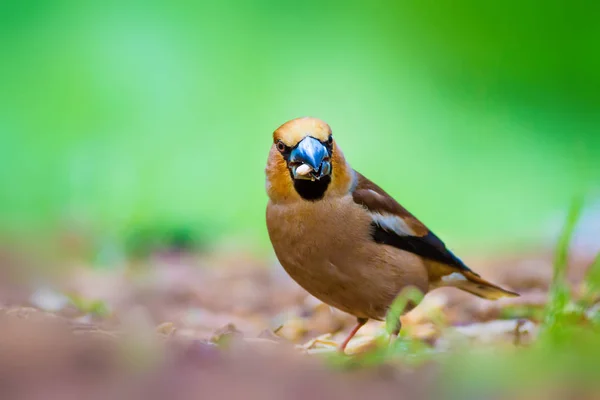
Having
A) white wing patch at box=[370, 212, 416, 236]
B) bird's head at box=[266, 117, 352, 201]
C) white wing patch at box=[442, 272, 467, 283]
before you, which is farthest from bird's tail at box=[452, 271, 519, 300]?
bird's head at box=[266, 117, 352, 201]

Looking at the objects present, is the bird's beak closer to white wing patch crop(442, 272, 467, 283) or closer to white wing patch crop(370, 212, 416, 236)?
white wing patch crop(370, 212, 416, 236)

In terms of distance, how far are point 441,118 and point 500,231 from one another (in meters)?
1.26

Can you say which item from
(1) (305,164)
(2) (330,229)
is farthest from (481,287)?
(1) (305,164)

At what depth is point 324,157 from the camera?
3137 mm

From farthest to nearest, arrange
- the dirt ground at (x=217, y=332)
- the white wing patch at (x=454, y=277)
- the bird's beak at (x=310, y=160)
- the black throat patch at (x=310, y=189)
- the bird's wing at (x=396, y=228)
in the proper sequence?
the white wing patch at (x=454, y=277)
the bird's wing at (x=396, y=228)
the black throat patch at (x=310, y=189)
the bird's beak at (x=310, y=160)
the dirt ground at (x=217, y=332)

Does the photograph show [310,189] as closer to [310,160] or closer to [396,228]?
[310,160]

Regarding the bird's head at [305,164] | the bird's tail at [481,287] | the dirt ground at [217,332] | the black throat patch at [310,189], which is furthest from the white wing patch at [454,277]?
the black throat patch at [310,189]

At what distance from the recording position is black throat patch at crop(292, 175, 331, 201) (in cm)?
320

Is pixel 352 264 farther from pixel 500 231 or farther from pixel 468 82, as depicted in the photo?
pixel 468 82

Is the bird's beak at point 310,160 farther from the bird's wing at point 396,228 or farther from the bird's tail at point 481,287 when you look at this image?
the bird's tail at point 481,287

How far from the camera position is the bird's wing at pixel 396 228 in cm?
334

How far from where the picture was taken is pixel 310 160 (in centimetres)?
307

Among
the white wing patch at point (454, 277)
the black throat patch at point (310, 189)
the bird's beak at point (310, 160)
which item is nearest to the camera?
the bird's beak at point (310, 160)

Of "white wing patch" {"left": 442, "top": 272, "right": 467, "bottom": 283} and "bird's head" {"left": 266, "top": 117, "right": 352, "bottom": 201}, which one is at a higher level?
"bird's head" {"left": 266, "top": 117, "right": 352, "bottom": 201}
